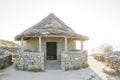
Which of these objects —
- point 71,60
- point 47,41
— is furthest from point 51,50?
point 71,60

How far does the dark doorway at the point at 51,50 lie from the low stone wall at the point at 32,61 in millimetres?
3846

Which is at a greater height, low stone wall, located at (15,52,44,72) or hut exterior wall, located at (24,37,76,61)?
hut exterior wall, located at (24,37,76,61)

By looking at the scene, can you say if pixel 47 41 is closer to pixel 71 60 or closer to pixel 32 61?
pixel 32 61

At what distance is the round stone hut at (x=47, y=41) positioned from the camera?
1361 cm

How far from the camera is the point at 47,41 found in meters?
16.2

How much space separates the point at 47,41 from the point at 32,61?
3181 mm

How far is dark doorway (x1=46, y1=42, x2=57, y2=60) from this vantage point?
17.4 m

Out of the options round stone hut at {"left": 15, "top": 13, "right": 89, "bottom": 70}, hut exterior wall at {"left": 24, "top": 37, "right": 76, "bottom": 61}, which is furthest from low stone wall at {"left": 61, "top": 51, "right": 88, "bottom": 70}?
hut exterior wall at {"left": 24, "top": 37, "right": 76, "bottom": 61}

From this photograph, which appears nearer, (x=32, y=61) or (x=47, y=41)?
(x=32, y=61)

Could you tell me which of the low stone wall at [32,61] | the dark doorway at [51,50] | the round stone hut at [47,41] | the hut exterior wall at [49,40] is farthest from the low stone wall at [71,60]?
the dark doorway at [51,50]

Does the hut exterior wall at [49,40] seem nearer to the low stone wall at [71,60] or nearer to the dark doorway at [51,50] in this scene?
the dark doorway at [51,50]

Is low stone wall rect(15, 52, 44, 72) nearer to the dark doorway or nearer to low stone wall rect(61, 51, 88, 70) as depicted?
low stone wall rect(61, 51, 88, 70)

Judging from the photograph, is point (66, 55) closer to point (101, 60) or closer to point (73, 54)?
point (73, 54)

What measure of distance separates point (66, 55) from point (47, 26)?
124 inches
